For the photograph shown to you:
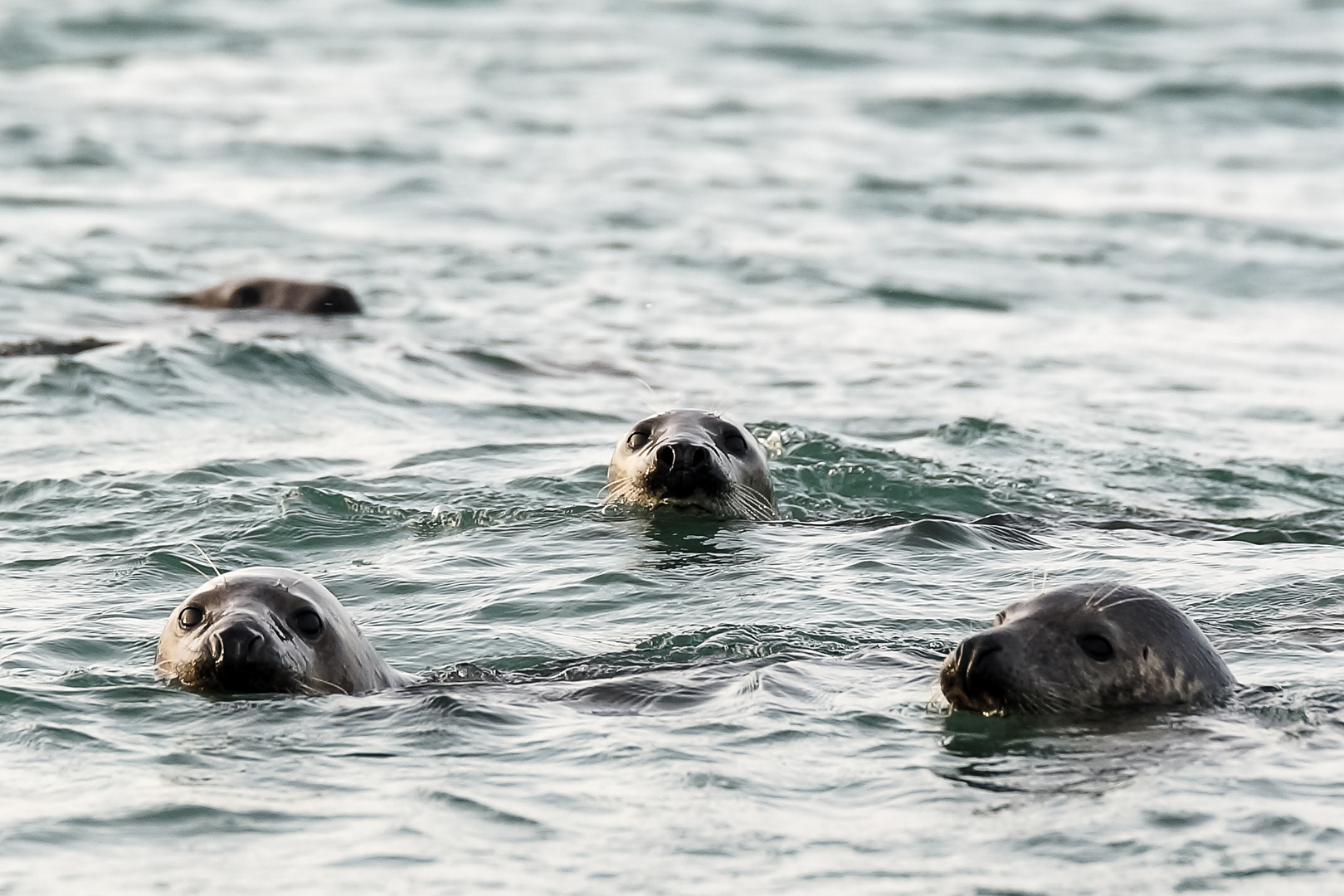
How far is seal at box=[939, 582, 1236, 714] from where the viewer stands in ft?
20.6

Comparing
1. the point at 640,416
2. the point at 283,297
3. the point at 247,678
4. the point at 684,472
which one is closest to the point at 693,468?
the point at 684,472

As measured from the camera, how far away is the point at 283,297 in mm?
14797

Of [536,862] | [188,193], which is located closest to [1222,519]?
[536,862]

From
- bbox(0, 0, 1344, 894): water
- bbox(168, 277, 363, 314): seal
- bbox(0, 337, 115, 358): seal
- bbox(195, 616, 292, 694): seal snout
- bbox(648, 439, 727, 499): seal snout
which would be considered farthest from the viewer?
bbox(168, 277, 363, 314): seal

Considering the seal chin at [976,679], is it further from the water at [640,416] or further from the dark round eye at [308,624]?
the dark round eye at [308,624]

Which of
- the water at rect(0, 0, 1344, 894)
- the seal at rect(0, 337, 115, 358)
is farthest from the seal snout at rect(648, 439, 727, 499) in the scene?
the seal at rect(0, 337, 115, 358)

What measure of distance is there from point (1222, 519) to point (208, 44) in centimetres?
2268

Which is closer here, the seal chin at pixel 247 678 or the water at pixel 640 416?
the water at pixel 640 416

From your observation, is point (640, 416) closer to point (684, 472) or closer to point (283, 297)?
point (684, 472)

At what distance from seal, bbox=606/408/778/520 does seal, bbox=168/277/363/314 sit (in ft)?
17.2

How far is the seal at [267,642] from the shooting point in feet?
20.9

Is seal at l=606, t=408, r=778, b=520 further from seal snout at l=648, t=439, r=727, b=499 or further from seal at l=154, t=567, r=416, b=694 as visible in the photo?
seal at l=154, t=567, r=416, b=694

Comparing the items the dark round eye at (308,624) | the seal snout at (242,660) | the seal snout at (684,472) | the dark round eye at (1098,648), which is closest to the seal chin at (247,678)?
the seal snout at (242,660)

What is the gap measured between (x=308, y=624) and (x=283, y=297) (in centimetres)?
850
